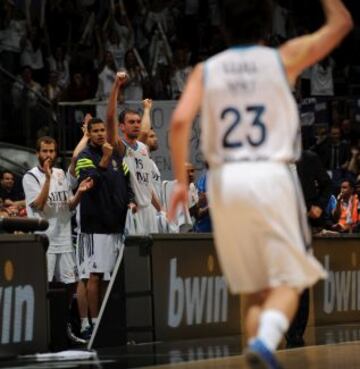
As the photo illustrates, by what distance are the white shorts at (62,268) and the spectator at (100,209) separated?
384 mm

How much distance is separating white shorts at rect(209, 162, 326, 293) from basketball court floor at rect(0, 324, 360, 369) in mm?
3981

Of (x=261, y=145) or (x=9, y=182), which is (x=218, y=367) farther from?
(x=9, y=182)

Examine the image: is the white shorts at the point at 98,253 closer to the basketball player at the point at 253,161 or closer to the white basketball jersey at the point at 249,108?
the basketball player at the point at 253,161

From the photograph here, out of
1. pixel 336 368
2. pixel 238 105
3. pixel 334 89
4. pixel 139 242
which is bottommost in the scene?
pixel 336 368

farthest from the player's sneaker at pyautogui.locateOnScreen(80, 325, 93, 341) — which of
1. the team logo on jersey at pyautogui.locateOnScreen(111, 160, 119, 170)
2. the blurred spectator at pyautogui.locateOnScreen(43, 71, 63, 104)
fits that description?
the blurred spectator at pyautogui.locateOnScreen(43, 71, 63, 104)

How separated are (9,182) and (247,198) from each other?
11150 millimetres

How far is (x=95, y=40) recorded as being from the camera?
25.6 metres

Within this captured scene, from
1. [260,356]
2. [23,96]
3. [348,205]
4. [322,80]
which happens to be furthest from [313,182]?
[322,80]

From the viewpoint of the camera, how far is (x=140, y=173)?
14250 millimetres


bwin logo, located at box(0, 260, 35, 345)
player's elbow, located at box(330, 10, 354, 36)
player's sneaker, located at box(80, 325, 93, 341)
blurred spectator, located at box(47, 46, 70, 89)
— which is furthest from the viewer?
blurred spectator, located at box(47, 46, 70, 89)

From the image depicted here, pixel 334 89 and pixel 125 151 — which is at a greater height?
pixel 334 89

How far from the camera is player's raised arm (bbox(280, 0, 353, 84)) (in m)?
7.21

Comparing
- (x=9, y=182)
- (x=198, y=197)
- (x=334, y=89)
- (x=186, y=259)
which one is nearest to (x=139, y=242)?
(x=186, y=259)

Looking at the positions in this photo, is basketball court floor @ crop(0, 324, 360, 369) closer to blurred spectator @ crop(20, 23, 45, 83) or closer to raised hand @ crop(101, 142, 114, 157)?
raised hand @ crop(101, 142, 114, 157)
